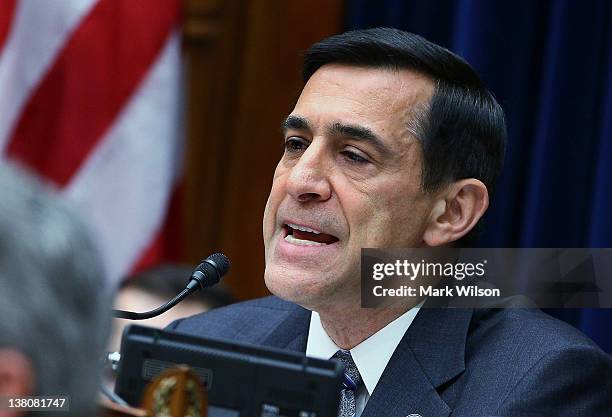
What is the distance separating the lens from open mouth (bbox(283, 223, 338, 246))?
7.98 ft

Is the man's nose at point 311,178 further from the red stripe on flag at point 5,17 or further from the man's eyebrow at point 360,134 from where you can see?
the red stripe on flag at point 5,17

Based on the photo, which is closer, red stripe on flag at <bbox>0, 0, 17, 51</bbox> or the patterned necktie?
the patterned necktie

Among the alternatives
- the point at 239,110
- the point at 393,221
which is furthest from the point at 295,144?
the point at 239,110

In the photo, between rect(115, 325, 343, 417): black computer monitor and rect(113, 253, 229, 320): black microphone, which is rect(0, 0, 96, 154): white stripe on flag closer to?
rect(113, 253, 229, 320): black microphone

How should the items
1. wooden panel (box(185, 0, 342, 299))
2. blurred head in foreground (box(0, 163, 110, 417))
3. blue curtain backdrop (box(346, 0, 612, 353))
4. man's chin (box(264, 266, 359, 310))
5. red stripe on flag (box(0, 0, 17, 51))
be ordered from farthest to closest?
wooden panel (box(185, 0, 342, 299)) < red stripe on flag (box(0, 0, 17, 51)) < blue curtain backdrop (box(346, 0, 612, 353)) < man's chin (box(264, 266, 359, 310)) < blurred head in foreground (box(0, 163, 110, 417))

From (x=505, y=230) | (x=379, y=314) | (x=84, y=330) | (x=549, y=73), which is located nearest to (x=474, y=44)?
(x=549, y=73)

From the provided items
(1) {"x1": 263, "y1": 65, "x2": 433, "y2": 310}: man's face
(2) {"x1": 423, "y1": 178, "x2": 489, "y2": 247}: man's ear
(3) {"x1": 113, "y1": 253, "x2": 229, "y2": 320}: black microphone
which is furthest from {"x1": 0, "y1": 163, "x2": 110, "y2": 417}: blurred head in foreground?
(2) {"x1": 423, "y1": 178, "x2": 489, "y2": 247}: man's ear

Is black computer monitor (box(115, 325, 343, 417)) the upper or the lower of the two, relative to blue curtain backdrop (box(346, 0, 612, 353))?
lower

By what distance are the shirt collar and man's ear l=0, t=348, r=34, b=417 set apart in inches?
59.1

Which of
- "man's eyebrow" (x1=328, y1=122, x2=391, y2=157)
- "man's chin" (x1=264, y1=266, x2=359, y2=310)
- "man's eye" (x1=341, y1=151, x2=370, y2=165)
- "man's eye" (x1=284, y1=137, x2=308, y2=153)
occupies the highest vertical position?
"man's eyebrow" (x1=328, y1=122, x2=391, y2=157)

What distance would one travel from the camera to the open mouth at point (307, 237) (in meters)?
2.43

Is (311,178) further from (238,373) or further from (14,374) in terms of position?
(14,374)

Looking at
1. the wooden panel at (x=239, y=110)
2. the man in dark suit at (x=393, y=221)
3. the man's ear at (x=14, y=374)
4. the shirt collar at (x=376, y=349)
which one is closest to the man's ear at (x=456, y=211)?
the man in dark suit at (x=393, y=221)

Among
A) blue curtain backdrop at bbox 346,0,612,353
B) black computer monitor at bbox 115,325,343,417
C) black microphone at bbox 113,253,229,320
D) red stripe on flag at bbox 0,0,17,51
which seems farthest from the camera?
red stripe on flag at bbox 0,0,17,51
